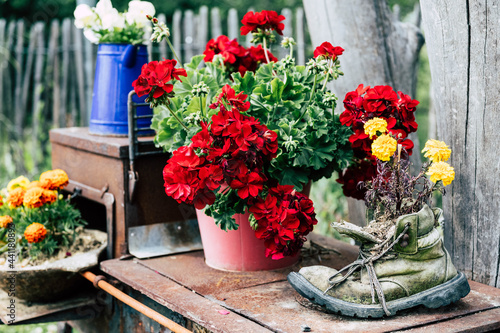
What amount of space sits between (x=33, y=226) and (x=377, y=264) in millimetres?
1324

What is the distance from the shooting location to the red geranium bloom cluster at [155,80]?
5.47 ft

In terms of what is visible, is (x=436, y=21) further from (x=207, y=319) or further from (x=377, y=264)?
(x=207, y=319)

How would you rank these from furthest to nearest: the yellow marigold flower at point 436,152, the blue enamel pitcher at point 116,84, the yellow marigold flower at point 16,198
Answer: the blue enamel pitcher at point 116,84
the yellow marigold flower at point 16,198
the yellow marigold flower at point 436,152

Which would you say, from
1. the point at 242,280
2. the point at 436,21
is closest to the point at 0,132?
the point at 242,280

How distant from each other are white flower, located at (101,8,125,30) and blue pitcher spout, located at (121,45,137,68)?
0.34ft

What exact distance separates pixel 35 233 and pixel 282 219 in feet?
3.45

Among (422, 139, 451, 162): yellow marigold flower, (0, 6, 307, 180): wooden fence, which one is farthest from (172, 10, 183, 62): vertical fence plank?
(422, 139, 451, 162): yellow marigold flower

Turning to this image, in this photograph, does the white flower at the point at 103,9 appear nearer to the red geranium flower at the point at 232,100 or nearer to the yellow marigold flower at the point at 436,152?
the red geranium flower at the point at 232,100

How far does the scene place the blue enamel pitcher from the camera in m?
2.34

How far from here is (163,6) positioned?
7727 mm

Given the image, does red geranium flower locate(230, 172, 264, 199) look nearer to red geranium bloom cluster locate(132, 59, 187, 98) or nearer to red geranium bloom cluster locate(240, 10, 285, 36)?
red geranium bloom cluster locate(132, 59, 187, 98)

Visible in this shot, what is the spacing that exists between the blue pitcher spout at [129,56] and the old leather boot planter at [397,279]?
1.23m

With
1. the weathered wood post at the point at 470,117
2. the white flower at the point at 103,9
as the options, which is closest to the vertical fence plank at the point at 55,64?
the white flower at the point at 103,9

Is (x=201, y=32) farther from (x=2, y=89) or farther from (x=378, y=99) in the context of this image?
(x=378, y=99)
